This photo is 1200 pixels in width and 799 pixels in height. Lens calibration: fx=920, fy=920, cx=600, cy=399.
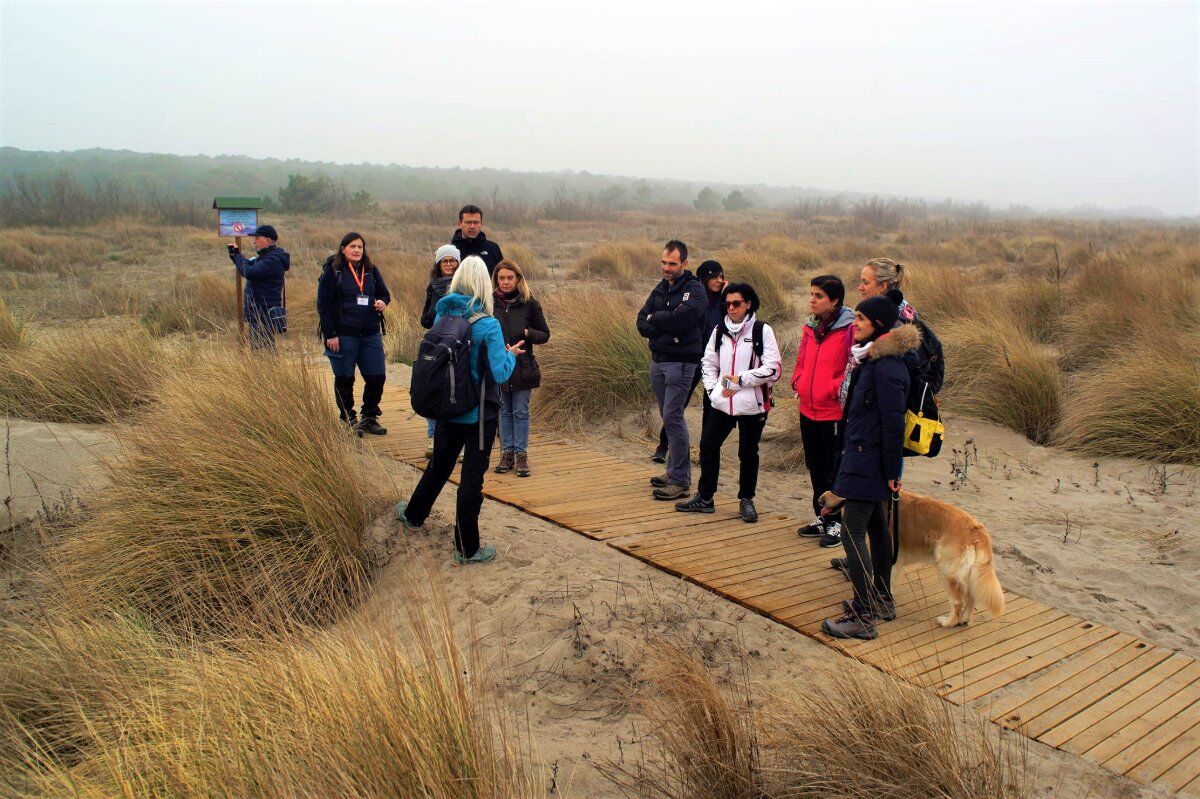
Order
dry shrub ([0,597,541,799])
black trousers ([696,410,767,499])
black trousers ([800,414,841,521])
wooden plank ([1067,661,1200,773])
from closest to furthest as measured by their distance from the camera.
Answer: dry shrub ([0,597,541,799]), wooden plank ([1067,661,1200,773]), black trousers ([800,414,841,521]), black trousers ([696,410,767,499])

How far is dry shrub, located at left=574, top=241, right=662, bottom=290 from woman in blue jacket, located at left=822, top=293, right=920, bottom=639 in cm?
1378

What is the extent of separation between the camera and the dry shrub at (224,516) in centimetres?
496

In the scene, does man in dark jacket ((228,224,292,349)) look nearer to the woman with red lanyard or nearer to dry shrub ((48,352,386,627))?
the woman with red lanyard

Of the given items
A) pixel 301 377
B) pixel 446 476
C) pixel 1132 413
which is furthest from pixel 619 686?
pixel 1132 413

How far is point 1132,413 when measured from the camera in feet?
25.9

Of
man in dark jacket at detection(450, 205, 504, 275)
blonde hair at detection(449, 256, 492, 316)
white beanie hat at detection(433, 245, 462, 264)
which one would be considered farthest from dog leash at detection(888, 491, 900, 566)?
man in dark jacket at detection(450, 205, 504, 275)

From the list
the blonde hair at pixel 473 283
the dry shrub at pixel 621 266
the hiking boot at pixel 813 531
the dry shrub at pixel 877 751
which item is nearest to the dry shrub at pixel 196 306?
the dry shrub at pixel 621 266

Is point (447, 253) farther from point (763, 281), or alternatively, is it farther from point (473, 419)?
point (763, 281)

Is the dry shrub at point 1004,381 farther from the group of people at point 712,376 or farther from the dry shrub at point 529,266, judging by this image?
the dry shrub at point 529,266

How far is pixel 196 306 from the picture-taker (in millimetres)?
→ 14852

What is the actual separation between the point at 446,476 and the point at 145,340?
5187 mm

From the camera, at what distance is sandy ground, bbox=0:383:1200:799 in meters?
3.87

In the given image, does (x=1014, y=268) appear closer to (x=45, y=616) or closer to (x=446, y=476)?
(x=446, y=476)

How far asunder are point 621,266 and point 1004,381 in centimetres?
1111
